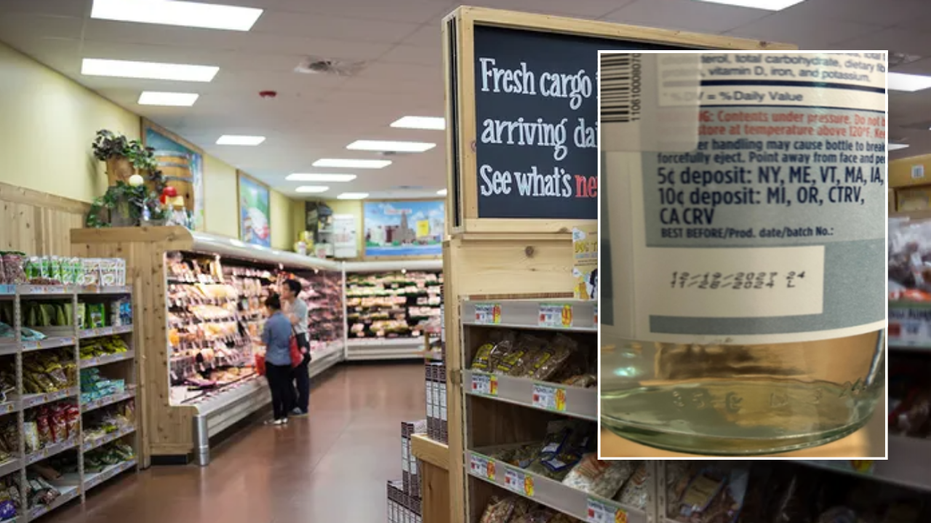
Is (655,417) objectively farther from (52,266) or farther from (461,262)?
(52,266)

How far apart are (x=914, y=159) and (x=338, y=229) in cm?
1657

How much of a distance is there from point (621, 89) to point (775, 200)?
0.20 m

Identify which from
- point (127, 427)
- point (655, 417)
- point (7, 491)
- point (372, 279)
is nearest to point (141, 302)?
point (127, 427)

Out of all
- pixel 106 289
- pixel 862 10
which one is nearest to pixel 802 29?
pixel 862 10

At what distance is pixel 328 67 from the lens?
727 centimetres

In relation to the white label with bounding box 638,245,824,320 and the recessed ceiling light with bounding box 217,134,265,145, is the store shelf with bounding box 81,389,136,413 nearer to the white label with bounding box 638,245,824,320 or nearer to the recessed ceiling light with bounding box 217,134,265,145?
the recessed ceiling light with bounding box 217,134,265,145

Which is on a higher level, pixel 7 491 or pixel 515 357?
pixel 515 357

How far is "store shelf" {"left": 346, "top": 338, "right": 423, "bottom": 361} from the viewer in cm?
1587

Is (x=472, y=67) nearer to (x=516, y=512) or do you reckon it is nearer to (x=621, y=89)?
(x=516, y=512)

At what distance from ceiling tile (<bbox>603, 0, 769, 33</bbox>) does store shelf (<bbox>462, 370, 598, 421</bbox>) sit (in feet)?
14.0

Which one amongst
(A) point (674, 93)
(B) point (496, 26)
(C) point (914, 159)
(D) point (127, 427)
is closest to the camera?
(A) point (674, 93)

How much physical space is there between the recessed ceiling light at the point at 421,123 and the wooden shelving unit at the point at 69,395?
419 cm

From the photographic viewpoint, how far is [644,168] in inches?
33.9

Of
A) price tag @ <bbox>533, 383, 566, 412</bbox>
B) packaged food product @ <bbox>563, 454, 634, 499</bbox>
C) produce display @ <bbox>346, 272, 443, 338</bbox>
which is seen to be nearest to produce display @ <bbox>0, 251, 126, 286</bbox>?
price tag @ <bbox>533, 383, 566, 412</bbox>
